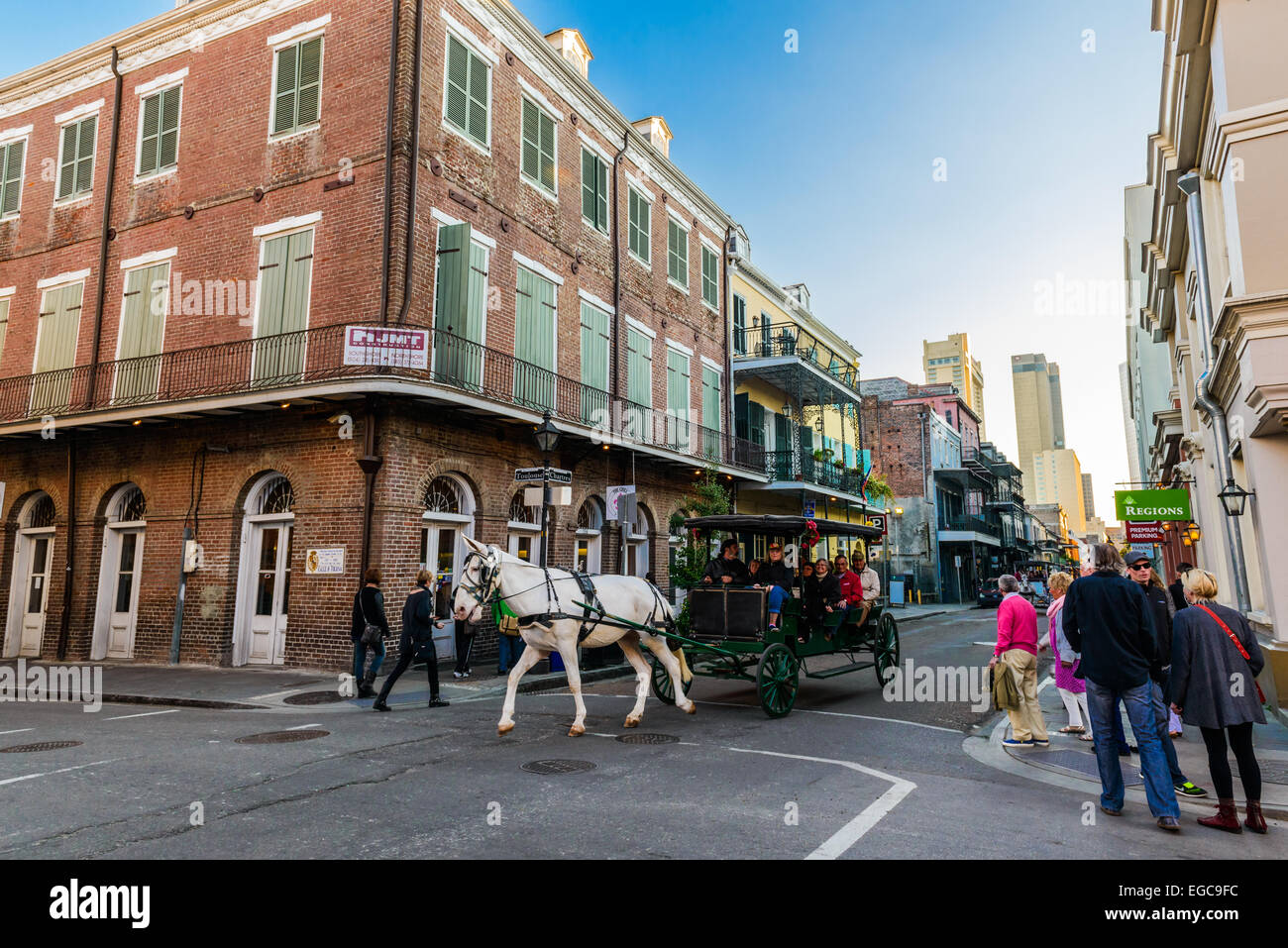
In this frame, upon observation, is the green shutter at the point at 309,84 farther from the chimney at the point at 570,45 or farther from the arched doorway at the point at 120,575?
the arched doorway at the point at 120,575

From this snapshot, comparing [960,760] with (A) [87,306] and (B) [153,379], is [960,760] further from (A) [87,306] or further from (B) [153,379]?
(A) [87,306]

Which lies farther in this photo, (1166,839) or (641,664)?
(641,664)

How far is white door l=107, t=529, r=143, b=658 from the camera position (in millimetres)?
15742

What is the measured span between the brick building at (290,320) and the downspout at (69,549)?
0.19 feet

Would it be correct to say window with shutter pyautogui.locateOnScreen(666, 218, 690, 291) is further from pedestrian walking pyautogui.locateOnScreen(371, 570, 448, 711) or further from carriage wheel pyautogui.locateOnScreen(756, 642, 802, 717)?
carriage wheel pyautogui.locateOnScreen(756, 642, 802, 717)

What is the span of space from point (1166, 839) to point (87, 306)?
825 inches

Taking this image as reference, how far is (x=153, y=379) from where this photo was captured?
15.6m

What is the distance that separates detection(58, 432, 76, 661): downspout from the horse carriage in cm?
1323

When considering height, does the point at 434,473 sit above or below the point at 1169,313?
below

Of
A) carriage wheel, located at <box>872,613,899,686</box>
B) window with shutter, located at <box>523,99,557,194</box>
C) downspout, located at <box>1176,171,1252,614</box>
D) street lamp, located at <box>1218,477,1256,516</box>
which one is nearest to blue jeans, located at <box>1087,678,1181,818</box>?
carriage wheel, located at <box>872,613,899,686</box>

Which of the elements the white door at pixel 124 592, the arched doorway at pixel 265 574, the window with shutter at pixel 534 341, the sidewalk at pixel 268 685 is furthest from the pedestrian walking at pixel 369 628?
the white door at pixel 124 592

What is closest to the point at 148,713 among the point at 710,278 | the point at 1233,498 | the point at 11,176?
the point at 1233,498

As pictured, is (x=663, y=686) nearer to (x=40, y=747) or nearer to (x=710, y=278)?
(x=40, y=747)
